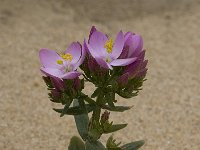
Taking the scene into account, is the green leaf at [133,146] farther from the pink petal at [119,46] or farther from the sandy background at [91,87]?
the sandy background at [91,87]

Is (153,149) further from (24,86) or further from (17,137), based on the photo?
(24,86)

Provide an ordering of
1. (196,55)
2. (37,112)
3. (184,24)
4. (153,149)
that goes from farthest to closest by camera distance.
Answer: (184,24)
(196,55)
(37,112)
(153,149)

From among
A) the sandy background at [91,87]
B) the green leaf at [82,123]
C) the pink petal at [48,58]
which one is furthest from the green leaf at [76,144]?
the sandy background at [91,87]

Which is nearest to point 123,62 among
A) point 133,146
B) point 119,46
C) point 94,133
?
point 119,46

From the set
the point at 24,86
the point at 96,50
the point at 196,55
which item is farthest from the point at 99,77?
the point at 196,55

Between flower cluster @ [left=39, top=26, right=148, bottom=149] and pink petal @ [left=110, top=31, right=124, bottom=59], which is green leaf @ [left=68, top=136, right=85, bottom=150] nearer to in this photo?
flower cluster @ [left=39, top=26, right=148, bottom=149]

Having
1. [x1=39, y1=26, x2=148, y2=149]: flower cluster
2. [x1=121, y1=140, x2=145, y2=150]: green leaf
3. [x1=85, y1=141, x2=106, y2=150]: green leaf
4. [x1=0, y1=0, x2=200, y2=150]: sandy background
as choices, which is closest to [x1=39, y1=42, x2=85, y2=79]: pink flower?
[x1=39, y1=26, x2=148, y2=149]: flower cluster
